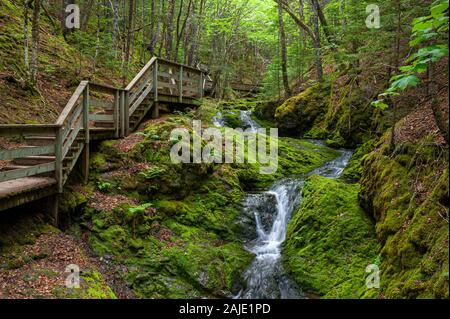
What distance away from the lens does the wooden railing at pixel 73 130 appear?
6105mm

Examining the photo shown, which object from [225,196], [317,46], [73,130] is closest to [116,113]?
[73,130]

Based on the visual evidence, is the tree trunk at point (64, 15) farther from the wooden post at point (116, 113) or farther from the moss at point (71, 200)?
the moss at point (71, 200)

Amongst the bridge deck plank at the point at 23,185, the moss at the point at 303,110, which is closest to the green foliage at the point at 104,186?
the bridge deck plank at the point at 23,185

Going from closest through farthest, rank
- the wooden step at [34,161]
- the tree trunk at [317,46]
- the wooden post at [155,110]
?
the wooden step at [34,161] → the wooden post at [155,110] → the tree trunk at [317,46]

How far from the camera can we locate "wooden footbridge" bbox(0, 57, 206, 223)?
593 centimetres

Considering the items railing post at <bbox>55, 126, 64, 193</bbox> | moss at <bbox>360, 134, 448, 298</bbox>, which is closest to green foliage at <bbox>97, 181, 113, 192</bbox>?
railing post at <bbox>55, 126, 64, 193</bbox>

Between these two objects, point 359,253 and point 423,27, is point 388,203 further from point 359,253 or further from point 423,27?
point 423,27

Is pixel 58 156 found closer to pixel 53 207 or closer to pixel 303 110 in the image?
pixel 53 207

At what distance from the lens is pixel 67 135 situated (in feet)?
24.1

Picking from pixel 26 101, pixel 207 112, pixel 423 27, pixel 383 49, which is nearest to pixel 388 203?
pixel 423 27
